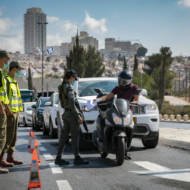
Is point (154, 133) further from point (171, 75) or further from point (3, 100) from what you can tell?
point (171, 75)

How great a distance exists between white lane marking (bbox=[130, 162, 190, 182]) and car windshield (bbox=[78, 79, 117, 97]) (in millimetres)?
4470

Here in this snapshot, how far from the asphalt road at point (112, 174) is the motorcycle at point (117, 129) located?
0.99 ft

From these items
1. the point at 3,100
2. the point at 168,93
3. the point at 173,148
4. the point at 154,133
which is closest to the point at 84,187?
the point at 3,100

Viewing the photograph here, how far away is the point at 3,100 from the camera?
8.41m

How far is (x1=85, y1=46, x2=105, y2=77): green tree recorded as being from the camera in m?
96.6

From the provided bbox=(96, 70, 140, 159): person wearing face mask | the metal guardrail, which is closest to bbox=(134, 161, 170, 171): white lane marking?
bbox=(96, 70, 140, 159): person wearing face mask

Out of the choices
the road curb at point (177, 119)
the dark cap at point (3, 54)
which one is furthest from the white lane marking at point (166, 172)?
the road curb at point (177, 119)

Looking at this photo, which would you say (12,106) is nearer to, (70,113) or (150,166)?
(70,113)

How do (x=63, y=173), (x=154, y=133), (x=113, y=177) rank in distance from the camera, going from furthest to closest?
(x=154, y=133), (x=63, y=173), (x=113, y=177)

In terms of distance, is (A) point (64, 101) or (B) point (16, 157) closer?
(A) point (64, 101)

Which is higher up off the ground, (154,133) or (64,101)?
(64,101)

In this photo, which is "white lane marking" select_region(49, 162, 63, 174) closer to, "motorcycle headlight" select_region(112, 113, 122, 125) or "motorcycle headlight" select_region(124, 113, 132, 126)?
"motorcycle headlight" select_region(112, 113, 122, 125)

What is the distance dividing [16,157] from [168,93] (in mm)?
102501

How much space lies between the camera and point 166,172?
824 cm
